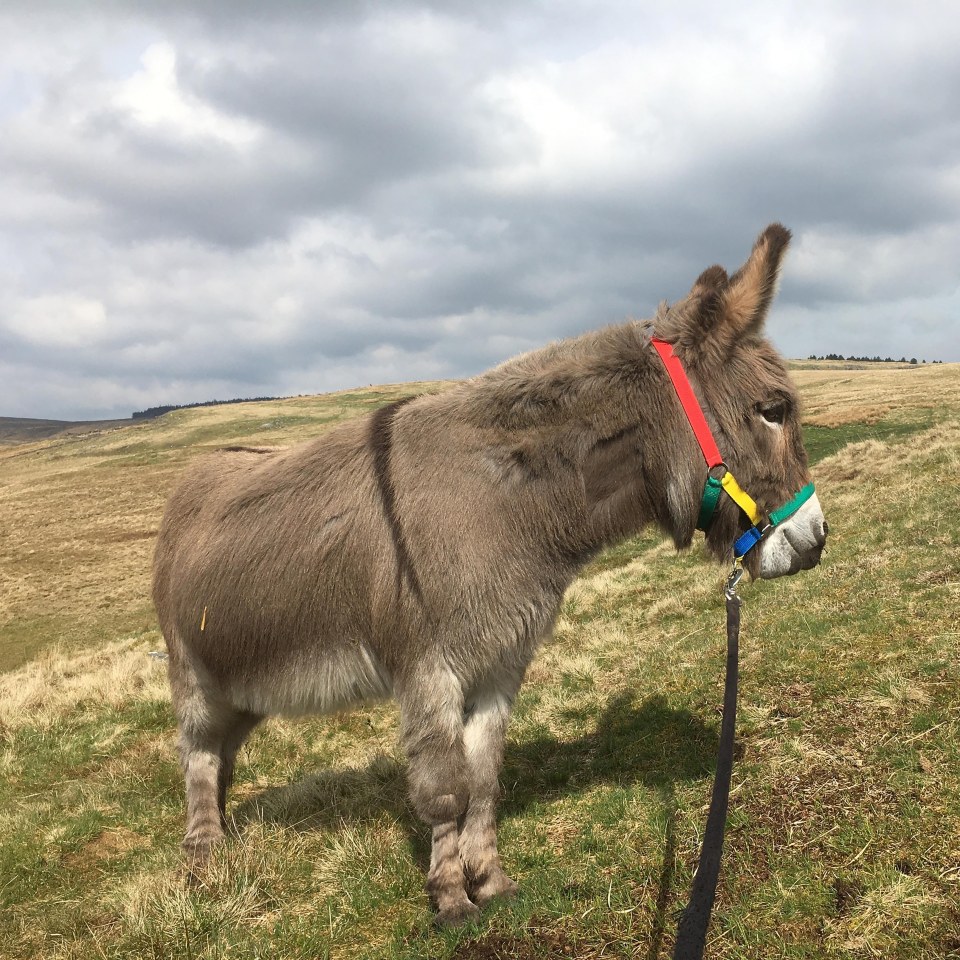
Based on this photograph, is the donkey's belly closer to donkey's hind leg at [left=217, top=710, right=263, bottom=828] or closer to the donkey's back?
the donkey's back

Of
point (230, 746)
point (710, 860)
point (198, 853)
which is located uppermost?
point (710, 860)

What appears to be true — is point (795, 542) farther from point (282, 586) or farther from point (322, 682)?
point (282, 586)

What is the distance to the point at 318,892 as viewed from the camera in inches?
179

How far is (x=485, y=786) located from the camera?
4352 mm

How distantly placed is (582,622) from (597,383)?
8108 millimetres

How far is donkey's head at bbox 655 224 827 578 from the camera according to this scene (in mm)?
3828

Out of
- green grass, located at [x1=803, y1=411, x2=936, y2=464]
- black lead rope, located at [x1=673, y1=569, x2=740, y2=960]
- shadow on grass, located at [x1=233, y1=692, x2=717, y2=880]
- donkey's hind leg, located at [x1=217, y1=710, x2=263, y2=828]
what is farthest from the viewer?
green grass, located at [x1=803, y1=411, x2=936, y2=464]

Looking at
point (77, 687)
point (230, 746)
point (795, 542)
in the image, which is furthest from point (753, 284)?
point (77, 687)

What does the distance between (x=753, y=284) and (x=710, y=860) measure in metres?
2.93

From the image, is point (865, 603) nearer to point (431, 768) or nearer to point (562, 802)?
point (562, 802)

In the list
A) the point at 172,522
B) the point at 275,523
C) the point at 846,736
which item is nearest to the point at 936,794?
the point at 846,736

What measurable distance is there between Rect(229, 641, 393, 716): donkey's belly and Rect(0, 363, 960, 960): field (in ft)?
3.82

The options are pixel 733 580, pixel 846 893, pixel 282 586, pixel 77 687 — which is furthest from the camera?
pixel 77 687

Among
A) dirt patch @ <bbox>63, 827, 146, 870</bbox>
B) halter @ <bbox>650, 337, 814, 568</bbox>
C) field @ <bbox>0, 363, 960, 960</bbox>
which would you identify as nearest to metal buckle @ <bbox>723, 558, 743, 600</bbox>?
halter @ <bbox>650, 337, 814, 568</bbox>
